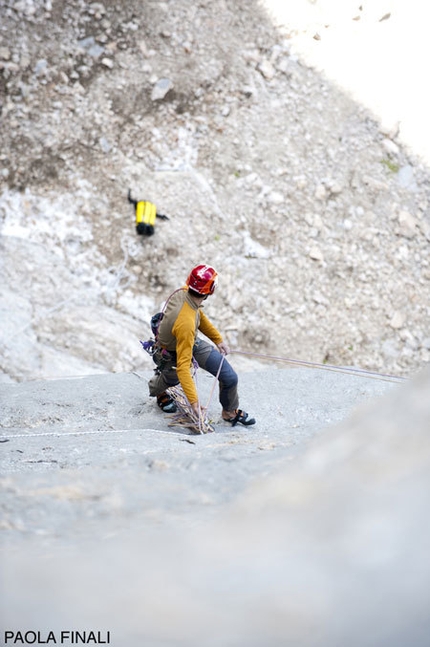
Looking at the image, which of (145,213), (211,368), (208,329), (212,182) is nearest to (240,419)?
(211,368)

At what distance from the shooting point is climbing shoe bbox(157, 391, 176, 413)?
18.6ft

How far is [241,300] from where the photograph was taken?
9680 millimetres

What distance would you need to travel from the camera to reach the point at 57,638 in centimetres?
139

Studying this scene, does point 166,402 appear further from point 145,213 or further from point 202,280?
point 145,213

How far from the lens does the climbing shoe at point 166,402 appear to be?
223 inches

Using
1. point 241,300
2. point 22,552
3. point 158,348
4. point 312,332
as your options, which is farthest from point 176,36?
point 22,552

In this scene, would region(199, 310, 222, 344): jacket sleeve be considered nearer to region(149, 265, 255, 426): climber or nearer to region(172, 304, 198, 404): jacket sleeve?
region(149, 265, 255, 426): climber

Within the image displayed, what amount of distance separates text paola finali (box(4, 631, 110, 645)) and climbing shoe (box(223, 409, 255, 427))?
407 centimetres

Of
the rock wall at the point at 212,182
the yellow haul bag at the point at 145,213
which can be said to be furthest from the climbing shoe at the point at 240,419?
the yellow haul bag at the point at 145,213

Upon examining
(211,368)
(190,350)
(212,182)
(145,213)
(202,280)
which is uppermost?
(212,182)

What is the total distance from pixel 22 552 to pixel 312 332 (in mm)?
8364

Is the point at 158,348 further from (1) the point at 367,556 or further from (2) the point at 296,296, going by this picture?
(2) the point at 296,296

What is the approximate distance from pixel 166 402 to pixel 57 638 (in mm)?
4306

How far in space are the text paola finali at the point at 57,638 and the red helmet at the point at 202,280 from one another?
3.40 meters
